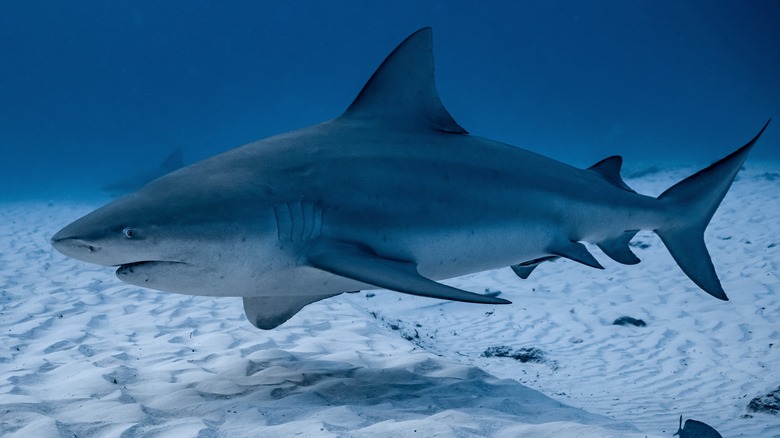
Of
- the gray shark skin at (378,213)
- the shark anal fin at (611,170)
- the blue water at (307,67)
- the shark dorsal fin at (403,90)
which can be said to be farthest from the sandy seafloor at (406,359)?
the blue water at (307,67)

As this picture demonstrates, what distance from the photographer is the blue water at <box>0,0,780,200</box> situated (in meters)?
106

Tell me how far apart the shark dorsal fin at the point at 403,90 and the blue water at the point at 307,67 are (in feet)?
267

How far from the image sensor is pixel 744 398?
13.0 ft

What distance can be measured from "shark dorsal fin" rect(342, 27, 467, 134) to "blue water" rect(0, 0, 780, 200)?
267 feet

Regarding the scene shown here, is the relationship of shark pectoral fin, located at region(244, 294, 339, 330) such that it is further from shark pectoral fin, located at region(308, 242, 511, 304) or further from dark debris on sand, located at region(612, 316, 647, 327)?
dark debris on sand, located at region(612, 316, 647, 327)

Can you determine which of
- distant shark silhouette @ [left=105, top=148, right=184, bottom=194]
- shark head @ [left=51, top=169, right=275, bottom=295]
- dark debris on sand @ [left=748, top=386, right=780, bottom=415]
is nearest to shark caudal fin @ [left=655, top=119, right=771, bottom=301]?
dark debris on sand @ [left=748, top=386, right=780, bottom=415]

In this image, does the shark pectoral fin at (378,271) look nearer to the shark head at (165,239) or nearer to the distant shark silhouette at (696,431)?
the shark head at (165,239)

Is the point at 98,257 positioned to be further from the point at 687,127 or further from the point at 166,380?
the point at 687,127

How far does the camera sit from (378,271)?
244 cm

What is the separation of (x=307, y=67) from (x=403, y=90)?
15054cm

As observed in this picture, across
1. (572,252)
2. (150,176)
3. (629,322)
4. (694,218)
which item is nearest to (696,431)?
(572,252)

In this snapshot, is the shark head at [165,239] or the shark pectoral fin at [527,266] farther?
the shark pectoral fin at [527,266]

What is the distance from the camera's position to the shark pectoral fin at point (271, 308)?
131 inches

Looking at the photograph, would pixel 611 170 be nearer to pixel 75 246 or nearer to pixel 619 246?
pixel 619 246
